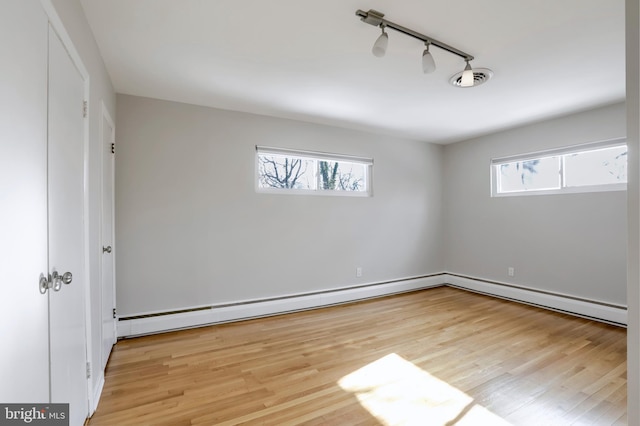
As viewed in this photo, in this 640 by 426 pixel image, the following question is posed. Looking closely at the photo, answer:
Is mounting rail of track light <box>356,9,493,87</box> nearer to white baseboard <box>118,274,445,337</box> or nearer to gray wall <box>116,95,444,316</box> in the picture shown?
gray wall <box>116,95,444,316</box>

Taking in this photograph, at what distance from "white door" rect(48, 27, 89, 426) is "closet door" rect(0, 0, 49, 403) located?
0.09 metres

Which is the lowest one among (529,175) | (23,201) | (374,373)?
(374,373)

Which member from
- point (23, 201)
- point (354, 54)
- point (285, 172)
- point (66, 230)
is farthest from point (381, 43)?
point (285, 172)

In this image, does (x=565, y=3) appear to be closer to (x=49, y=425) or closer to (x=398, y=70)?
(x=398, y=70)

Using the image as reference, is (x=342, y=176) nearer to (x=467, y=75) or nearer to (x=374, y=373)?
(x=467, y=75)

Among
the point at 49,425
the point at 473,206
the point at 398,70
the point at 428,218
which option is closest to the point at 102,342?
the point at 49,425

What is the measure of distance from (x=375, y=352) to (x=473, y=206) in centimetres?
317

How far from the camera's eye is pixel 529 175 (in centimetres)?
407

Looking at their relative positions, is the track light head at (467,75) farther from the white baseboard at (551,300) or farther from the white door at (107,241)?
the white baseboard at (551,300)

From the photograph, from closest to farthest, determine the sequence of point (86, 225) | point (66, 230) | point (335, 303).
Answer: point (66, 230)
point (86, 225)
point (335, 303)

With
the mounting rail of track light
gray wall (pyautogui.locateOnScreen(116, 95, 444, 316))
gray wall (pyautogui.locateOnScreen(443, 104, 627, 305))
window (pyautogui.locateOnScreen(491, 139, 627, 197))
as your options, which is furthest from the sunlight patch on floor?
window (pyautogui.locateOnScreen(491, 139, 627, 197))

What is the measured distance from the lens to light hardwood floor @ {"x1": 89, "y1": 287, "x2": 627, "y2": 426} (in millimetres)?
1801

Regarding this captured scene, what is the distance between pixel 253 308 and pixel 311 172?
A: 1.91m

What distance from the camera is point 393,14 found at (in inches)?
69.6
